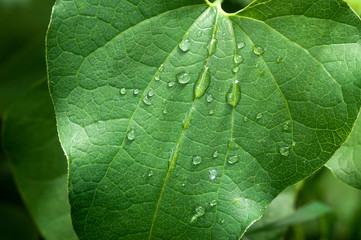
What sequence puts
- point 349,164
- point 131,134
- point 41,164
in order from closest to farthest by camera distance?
point 131,134 → point 349,164 → point 41,164

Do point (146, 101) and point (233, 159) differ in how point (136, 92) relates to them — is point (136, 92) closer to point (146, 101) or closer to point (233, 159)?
point (146, 101)

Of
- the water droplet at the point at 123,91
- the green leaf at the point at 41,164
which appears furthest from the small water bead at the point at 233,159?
the green leaf at the point at 41,164

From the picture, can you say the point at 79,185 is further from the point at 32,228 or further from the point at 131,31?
the point at 32,228

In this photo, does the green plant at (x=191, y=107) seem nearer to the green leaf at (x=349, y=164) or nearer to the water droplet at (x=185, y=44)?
the water droplet at (x=185, y=44)

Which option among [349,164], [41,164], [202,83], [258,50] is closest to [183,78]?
[202,83]

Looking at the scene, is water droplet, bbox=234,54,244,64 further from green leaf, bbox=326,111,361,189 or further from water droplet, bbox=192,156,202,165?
green leaf, bbox=326,111,361,189

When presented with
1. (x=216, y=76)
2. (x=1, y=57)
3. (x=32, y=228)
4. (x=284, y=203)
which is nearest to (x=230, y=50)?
(x=216, y=76)

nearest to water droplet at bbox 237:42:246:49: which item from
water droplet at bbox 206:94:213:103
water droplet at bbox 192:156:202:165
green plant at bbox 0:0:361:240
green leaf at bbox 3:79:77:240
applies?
green plant at bbox 0:0:361:240
